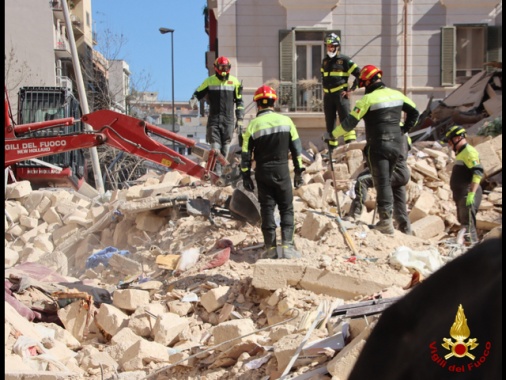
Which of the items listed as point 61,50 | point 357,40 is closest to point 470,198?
point 357,40

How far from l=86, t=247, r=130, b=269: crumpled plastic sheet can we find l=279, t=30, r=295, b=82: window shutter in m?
13.3

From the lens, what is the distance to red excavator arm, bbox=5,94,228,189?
9648 millimetres

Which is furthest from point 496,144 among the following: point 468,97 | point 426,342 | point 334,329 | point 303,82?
point 426,342

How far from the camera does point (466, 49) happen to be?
2317 centimetres

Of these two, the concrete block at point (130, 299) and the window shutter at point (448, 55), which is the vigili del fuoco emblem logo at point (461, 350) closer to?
the concrete block at point (130, 299)

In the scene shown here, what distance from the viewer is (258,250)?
28.6 ft

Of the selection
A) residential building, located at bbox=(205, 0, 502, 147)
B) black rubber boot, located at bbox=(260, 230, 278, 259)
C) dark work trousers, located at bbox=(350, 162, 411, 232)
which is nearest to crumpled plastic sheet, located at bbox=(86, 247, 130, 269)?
black rubber boot, located at bbox=(260, 230, 278, 259)

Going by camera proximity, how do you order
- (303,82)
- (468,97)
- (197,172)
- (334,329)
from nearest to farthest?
(334,329), (197,172), (468,97), (303,82)

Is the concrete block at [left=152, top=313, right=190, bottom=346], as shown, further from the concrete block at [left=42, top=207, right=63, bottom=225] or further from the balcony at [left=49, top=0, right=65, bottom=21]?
the balcony at [left=49, top=0, right=65, bottom=21]

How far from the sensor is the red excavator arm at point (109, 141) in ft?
31.7

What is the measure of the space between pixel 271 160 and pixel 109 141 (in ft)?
9.80

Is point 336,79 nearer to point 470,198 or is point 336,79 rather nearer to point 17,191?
point 470,198

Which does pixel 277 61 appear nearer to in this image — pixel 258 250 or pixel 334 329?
pixel 258 250

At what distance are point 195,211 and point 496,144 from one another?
5.86m
